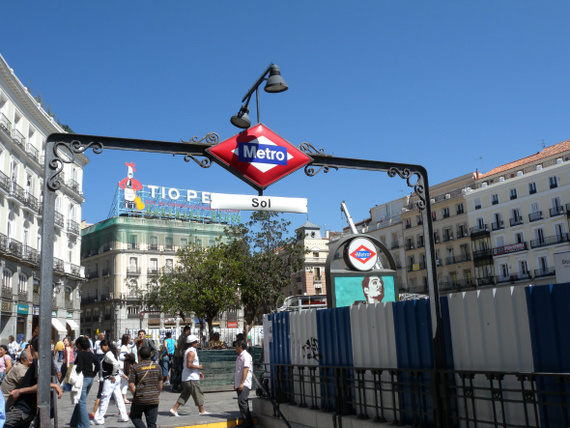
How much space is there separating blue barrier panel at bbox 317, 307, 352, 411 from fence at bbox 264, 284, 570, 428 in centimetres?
2

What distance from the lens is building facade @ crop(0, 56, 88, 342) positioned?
3822cm

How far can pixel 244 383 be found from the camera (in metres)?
11.6

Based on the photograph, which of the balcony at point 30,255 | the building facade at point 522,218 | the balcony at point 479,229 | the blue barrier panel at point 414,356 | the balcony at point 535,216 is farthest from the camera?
the balcony at point 479,229

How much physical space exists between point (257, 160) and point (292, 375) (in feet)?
15.6

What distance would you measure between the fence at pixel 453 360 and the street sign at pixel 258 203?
2017 mm

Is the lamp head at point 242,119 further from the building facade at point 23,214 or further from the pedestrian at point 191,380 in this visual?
the building facade at point 23,214

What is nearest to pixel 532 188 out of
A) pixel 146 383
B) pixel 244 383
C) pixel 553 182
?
pixel 553 182

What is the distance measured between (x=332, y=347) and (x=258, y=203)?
10.4 feet

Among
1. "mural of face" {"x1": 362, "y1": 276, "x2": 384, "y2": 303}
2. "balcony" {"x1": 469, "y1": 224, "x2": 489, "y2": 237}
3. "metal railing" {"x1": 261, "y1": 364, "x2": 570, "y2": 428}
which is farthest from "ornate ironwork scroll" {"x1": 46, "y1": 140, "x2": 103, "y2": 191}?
"balcony" {"x1": 469, "y1": 224, "x2": 489, "y2": 237}

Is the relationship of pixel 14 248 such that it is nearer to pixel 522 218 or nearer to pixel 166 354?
pixel 166 354

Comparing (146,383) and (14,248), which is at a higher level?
(14,248)

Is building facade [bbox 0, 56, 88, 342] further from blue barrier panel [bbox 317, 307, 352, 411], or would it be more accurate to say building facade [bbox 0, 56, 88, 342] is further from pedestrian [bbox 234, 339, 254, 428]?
blue barrier panel [bbox 317, 307, 352, 411]

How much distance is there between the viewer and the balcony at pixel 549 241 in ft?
197

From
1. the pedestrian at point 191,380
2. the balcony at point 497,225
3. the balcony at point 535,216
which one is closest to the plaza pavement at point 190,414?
the pedestrian at point 191,380
